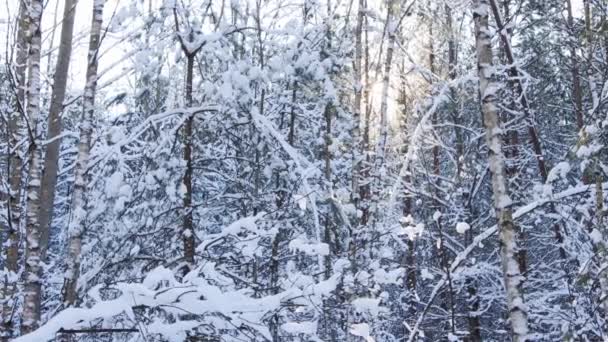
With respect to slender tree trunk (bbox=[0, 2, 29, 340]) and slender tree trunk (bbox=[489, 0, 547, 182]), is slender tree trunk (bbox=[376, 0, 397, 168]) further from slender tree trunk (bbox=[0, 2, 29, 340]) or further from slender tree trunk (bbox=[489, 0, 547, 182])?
slender tree trunk (bbox=[0, 2, 29, 340])

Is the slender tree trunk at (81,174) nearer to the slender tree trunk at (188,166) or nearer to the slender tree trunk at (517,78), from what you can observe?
the slender tree trunk at (188,166)

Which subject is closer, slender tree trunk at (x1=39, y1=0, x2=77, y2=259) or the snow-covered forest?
the snow-covered forest

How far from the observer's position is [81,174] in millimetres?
5273

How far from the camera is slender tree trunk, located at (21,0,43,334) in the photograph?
469 cm

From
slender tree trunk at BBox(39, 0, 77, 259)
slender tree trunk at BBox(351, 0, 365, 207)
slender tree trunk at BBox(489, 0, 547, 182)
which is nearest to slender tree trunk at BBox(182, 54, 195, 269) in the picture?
slender tree trunk at BBox(39, 0, 77, 259)

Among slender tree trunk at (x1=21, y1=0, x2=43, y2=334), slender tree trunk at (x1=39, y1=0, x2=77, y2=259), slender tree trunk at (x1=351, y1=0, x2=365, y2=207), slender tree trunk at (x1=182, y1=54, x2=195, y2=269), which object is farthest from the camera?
slender tree trunk at (x1=351, y1=0, x2=365, y2=207)

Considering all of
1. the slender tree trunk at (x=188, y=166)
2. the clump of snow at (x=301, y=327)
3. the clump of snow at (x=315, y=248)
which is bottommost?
the clump of snow at (x=301, y=327)

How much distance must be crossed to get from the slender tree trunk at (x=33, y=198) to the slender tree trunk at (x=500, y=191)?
4.57 meters

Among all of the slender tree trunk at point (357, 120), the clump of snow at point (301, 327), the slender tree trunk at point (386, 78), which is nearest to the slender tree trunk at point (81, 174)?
the clump of snow at point (301, 327)

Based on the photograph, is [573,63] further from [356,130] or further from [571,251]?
[356,130]

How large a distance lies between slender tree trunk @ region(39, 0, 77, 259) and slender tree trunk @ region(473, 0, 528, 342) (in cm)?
497

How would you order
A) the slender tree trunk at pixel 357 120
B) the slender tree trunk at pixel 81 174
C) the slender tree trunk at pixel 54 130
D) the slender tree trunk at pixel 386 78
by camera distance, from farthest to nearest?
the slender tree trunk at pixel 386 78, the slender tree trunk at pixel 357 120, the slender tree trunk at pixel 54 130, the slender tree trunk at pixel 81 174

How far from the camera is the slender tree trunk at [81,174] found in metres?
5.07

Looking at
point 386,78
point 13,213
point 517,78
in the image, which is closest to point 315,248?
point 13,213
